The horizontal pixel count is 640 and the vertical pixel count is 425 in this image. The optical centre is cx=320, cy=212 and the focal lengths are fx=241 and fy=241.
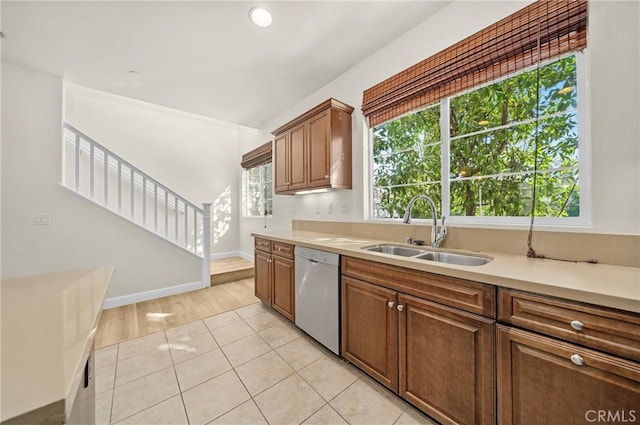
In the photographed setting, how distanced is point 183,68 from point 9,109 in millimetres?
1848

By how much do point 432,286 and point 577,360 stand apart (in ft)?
1.79

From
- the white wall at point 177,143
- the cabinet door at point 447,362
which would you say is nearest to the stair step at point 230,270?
the white wall at point 177,143

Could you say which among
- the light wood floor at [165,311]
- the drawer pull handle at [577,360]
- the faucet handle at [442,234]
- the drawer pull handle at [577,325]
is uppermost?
the faucet handle at [442,234]

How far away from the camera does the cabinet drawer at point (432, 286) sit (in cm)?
110

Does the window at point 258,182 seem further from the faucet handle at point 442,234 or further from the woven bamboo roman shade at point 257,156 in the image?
the faucet handle at point 442,234

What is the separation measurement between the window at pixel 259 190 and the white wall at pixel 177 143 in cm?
39

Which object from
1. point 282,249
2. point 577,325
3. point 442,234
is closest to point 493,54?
point 442,234

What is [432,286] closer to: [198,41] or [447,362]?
[447,362]

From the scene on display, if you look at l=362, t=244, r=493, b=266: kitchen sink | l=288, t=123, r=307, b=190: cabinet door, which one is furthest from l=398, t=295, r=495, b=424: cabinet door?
l=288, t=123, r=307, b=190: cabinet door

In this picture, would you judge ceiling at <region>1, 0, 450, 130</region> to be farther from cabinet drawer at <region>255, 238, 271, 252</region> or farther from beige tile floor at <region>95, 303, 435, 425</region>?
beige tile floor at <region>95, 303, 435, 425</region>

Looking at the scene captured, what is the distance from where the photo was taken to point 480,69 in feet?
5.34

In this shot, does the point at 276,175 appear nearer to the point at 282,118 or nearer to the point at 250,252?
the point at 282,118

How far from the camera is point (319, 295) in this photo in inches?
77.4

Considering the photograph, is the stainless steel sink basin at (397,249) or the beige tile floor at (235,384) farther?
the stainless steel sink basin at (397,249)
